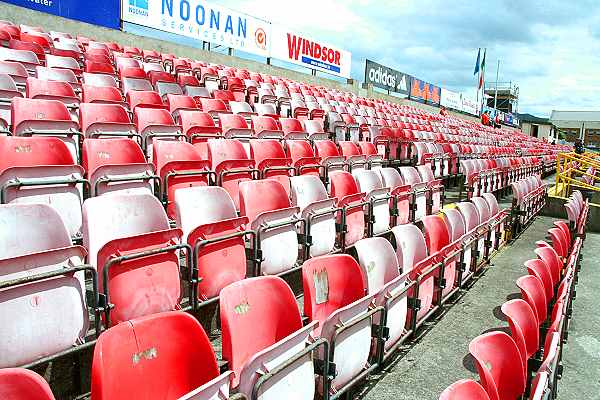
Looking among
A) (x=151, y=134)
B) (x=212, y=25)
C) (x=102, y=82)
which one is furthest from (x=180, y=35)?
(x=151, y=134)

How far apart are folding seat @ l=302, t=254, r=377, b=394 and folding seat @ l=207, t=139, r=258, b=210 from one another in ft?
4.53

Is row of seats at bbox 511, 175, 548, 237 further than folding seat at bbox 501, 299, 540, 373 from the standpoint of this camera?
Yes

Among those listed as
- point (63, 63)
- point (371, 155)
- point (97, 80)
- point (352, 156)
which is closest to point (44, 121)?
point (97, 80)


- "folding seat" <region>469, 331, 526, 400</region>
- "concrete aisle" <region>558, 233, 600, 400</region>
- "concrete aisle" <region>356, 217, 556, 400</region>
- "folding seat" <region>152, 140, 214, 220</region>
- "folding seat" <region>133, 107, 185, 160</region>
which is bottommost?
"concrete aisle" <region>558, 233, 600, 400</region>

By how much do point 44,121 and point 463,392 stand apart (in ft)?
10.6

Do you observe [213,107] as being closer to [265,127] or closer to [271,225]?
[265,127]

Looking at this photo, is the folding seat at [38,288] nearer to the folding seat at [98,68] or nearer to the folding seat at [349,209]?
the folding seat at [349,209]

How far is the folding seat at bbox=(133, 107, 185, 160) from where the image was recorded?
3.94 m

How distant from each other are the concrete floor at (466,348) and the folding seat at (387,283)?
0.18m

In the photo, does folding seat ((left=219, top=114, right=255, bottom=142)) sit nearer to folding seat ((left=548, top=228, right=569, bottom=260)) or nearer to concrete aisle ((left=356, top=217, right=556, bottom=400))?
concrete aisle ((left=356, top=217, right=556, bottom=400))

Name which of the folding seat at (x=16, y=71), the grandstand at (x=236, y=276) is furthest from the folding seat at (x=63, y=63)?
the folding seat at (x=16, y=71)

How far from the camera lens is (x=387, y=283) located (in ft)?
7.61

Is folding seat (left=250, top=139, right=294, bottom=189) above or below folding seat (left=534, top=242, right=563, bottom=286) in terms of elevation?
above

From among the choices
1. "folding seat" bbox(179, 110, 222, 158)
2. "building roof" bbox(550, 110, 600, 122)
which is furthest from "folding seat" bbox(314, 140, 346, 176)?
"building roof" bbox(550, 110, 600, 122)
